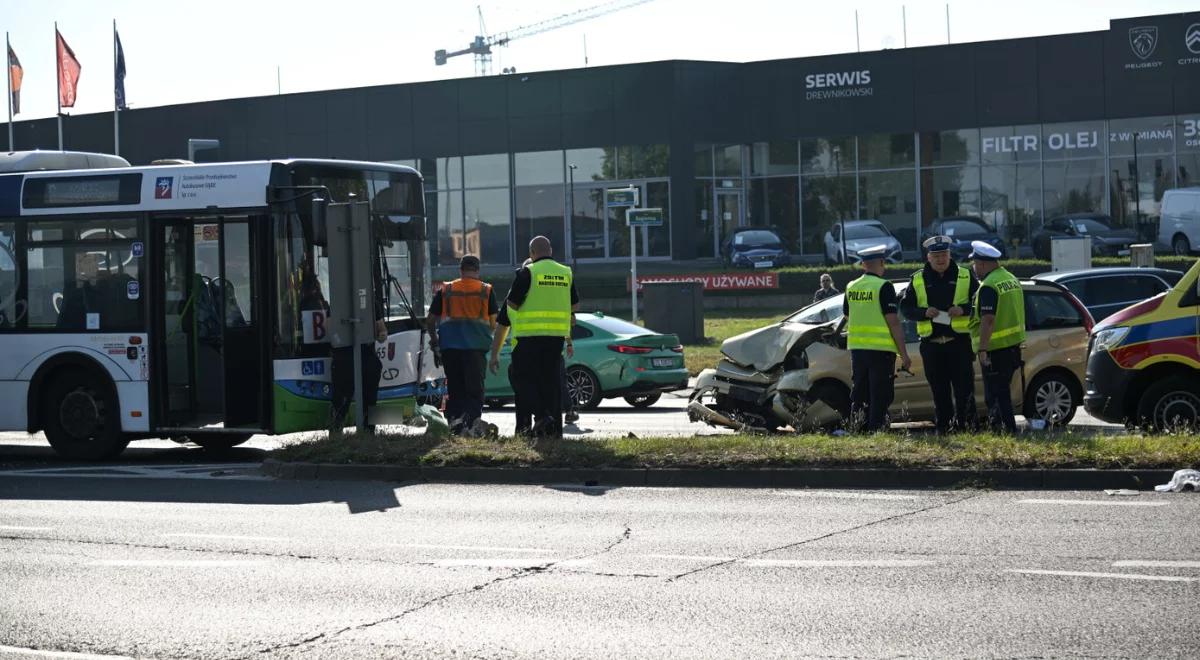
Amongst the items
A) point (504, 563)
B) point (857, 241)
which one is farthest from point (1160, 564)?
point (857, 241)

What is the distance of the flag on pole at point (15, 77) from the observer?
48.8 m

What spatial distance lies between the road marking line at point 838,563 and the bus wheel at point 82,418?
8.38 meters

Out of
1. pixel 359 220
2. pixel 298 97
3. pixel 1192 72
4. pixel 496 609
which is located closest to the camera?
pixel 496 609

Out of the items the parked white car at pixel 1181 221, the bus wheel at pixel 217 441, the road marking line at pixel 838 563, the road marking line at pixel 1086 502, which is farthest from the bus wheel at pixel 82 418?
the parked white car at pixel 1181 221

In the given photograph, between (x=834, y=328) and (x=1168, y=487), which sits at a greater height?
(x=834, y=328)

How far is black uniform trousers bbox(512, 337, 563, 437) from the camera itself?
45.7 ft

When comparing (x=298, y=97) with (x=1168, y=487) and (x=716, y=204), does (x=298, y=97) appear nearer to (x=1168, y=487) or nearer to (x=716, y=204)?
(x=716, y=204)

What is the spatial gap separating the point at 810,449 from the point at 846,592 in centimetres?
455

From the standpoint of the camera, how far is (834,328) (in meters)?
15.1

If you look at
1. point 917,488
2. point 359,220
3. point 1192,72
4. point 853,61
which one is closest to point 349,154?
point 853,61

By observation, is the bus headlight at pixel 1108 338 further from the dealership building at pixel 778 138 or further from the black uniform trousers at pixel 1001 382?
the dealership building at pixel 778 138

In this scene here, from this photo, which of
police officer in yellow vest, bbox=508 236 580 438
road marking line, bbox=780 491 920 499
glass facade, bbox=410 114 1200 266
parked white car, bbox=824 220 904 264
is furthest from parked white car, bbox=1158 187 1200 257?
road marking line, bbox=780 491 920 499

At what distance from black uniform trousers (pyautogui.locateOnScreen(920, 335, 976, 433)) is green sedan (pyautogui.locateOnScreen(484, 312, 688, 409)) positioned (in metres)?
7.08

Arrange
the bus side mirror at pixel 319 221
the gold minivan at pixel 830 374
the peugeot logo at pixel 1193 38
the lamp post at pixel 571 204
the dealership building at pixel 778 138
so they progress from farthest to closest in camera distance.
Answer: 1. the lamp post at pixel 571 204
2. the dealership building at pixel 778 138
3. the peugeot logo at pixel 1193 38
4. the gold minivan at pixel 830 374
5. the bus side mirror at pixel 319 221
